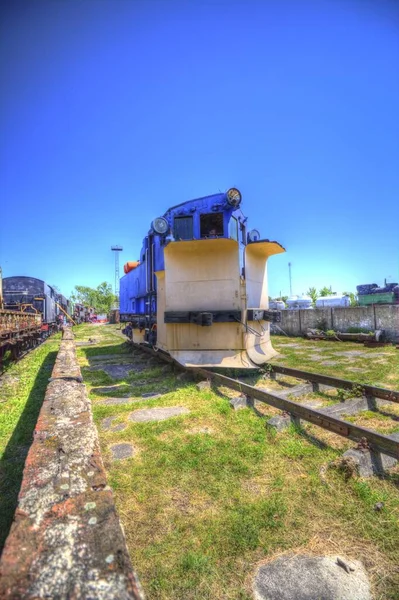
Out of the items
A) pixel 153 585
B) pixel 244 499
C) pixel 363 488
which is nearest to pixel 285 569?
pixel 244 499

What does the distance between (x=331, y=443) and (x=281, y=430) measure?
1.90 ft

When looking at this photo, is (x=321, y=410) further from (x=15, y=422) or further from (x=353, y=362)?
(x=353, y=362)

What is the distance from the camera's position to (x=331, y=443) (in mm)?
3312

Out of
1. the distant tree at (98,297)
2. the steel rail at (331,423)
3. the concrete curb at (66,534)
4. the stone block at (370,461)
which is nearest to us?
the concrete curb at (66,534)

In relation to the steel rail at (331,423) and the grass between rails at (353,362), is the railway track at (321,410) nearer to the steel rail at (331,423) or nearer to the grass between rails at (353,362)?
the steel rail at (331,423)

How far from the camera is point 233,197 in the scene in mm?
6289

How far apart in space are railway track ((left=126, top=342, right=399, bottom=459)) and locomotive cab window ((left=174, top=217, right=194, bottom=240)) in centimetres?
302

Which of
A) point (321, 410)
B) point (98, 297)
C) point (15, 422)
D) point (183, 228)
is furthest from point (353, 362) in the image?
point (98, 297)

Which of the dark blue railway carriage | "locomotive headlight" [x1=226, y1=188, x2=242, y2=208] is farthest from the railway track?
the dark blue railway carriage

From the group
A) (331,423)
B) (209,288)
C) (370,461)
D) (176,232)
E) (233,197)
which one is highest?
(233,197)

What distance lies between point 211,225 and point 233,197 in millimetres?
786

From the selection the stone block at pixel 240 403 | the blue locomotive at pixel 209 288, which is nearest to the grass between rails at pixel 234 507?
the stone block at pixel 240 403

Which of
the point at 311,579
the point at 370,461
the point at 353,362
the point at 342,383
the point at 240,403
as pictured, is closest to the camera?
the point at 311,579

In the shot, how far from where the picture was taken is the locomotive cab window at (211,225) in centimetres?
659
